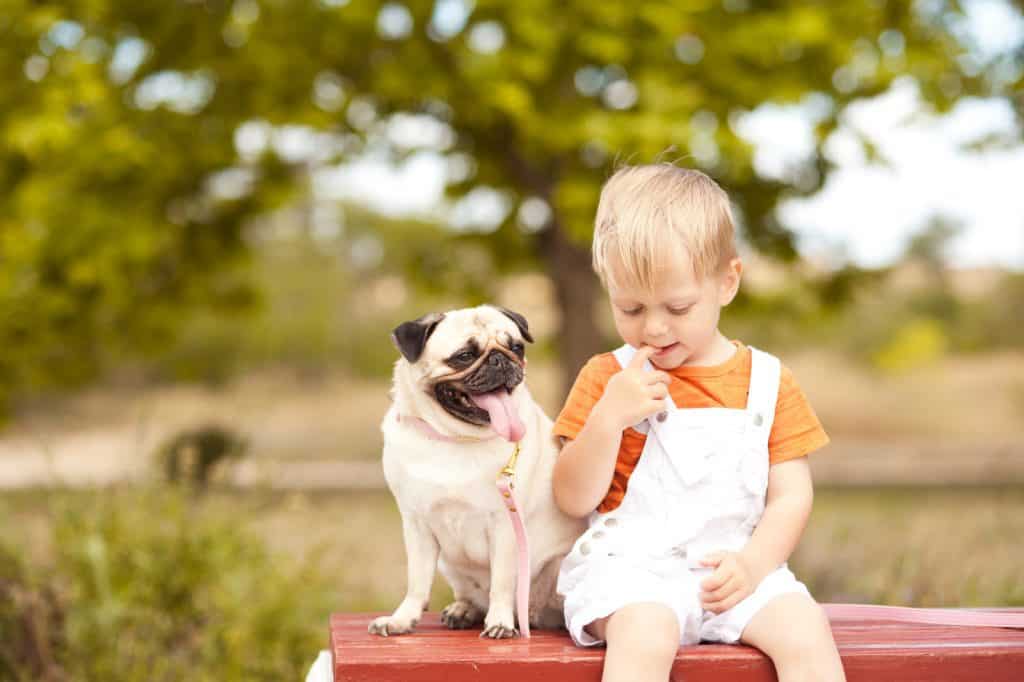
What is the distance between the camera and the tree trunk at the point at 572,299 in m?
10.0

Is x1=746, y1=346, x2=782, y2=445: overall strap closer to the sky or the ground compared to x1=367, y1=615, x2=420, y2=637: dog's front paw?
closer to the sky

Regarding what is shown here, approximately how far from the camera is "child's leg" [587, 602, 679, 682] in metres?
2.08

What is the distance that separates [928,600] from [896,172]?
4849 mm

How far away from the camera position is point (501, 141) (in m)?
10.4

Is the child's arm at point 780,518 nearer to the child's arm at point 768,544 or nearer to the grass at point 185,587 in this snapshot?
the child's arm at point 768,544

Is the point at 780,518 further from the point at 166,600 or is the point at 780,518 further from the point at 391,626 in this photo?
the point at 166,600

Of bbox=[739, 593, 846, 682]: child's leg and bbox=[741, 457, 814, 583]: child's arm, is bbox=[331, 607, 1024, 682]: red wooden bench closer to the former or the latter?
bbox=[739, 593, 846, 682]: child's leg

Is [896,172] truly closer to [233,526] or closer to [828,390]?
[233,526]

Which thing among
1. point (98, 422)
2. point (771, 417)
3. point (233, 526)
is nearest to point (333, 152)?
point (233, 526)

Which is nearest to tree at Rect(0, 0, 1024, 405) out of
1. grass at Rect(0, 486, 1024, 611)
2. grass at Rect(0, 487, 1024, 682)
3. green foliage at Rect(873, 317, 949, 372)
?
grass at Rect(0, 486, 1024, 611)

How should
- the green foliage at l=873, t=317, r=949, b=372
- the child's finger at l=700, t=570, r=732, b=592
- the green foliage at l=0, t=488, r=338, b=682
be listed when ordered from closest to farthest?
the child's finger at l=700, t=570, r=732, b=592 → the green foliage at l=0, t=488, r=338, b=682 → the green foliage at l=873, t=317, r=949, b=372

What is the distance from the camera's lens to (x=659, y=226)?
223cm

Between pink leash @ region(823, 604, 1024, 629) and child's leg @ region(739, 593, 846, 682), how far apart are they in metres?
0.45

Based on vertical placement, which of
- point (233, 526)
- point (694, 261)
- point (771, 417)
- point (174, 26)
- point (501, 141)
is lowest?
point (233, 526)
